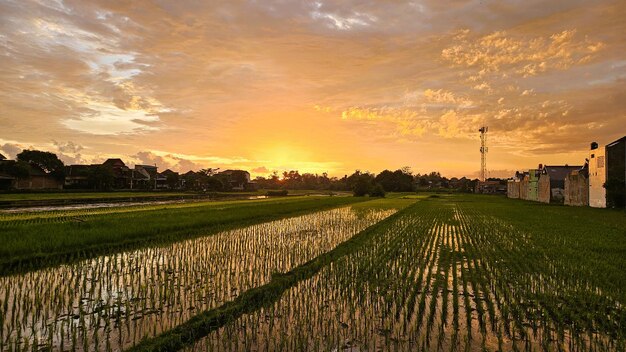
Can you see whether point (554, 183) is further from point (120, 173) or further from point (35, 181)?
point (35, 181)

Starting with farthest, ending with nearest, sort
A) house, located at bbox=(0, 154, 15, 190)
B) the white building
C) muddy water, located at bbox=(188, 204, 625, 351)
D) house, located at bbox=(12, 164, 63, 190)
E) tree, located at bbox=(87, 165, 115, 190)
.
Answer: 1. tree, located at bbox=(87, 165, 115, 190)
2. house, located at bbox=(12, 164, 63, 190)
3. house, located at bbox=(0, 154, 15, 190)
4. the white building
5. muddy water, located at bbox=(188, 204, 625, 351)

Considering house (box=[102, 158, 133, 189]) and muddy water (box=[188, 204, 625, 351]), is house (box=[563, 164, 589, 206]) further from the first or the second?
house (box=[102, 158, 133, 189])

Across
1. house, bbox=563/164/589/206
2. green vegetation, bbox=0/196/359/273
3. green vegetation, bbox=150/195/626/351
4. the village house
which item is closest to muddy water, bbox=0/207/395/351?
green vegetation, bbox=150/195/626/351

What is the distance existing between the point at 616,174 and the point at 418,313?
4124 cm

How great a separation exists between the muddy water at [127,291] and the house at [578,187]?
43.9 meters

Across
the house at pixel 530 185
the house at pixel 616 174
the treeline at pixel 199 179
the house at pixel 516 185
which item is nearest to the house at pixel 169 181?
the treeline at pixel 199 179

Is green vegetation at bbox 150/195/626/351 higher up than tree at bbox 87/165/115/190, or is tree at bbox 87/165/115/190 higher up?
tree at bbox 87/165/115/190

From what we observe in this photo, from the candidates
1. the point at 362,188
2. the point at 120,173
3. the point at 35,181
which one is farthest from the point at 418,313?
the point at 120,173

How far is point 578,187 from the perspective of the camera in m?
45.3

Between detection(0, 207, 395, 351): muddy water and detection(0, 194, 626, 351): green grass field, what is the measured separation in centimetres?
4

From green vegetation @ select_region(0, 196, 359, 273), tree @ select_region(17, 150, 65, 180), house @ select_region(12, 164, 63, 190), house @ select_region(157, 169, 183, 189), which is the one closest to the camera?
green vegetation @ select_region(0, 196, 359, 273)

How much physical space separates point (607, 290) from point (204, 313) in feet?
29.1

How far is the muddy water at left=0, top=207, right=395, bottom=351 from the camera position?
18.6ft

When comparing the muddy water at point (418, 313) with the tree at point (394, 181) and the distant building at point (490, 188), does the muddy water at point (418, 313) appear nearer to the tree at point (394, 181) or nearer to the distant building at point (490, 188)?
the tree at point (394, 181)
